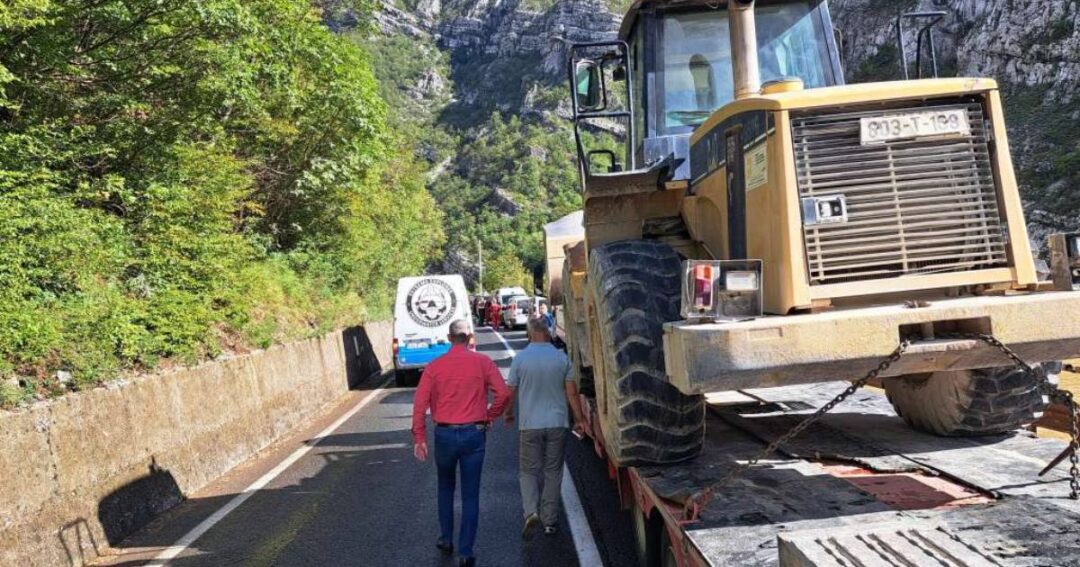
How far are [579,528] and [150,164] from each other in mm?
9396

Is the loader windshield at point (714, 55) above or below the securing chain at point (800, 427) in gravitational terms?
above

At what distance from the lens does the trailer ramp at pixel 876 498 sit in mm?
3385

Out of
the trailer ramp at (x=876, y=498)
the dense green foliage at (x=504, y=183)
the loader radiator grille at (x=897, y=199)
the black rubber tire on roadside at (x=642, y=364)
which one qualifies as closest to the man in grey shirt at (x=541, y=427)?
Answer: the trailer ramp at (x=876, y=498)

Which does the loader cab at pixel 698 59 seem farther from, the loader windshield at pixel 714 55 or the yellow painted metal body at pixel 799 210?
the yellow painted metal body at pixel 799 210

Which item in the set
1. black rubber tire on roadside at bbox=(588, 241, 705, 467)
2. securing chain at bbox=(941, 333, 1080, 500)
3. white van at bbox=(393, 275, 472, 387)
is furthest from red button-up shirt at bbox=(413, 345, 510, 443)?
white van at bbox=(393, 275, 472, 387)

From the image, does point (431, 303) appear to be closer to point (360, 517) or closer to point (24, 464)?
point (360, 517)

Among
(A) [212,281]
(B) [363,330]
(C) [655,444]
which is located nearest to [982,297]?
(C) [655,444]

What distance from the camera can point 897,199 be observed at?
4.63 metres

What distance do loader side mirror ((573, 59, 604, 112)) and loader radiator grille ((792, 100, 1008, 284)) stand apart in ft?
6.90

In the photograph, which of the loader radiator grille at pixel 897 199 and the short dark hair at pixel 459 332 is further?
the short dark hair at pixel 459 332

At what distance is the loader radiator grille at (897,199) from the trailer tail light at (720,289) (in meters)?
0.35

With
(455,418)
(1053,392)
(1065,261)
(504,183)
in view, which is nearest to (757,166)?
(1065,261)

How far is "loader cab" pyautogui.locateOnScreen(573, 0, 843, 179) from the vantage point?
6.64m

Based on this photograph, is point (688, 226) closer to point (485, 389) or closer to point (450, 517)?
point (485, 389)
